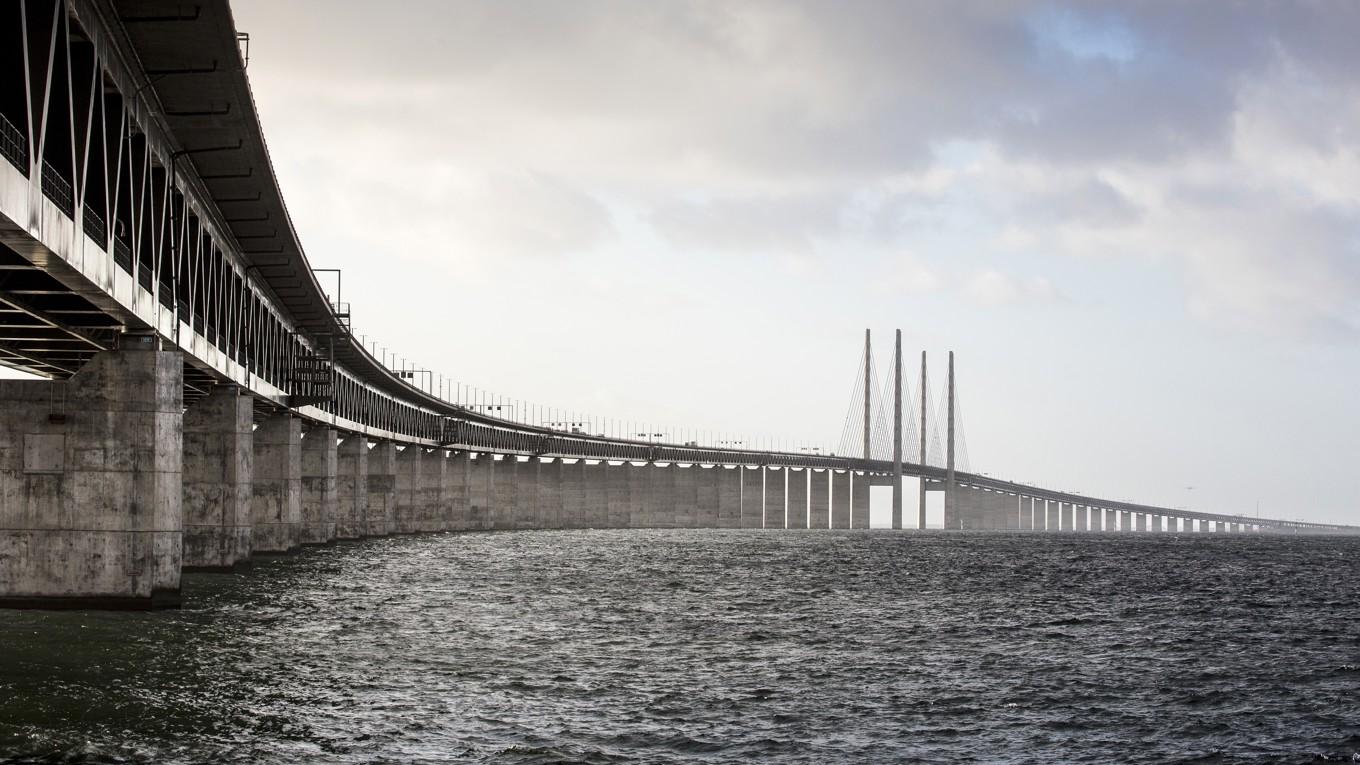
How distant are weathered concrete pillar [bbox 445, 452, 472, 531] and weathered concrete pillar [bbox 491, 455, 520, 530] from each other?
22.5m

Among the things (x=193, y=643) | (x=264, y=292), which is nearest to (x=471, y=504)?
(x=264, y=292)

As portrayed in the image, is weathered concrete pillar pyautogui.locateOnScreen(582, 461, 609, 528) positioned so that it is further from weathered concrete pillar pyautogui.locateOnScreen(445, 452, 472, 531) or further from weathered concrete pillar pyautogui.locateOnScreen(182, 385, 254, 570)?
weathered concrete pillar pyautogui.locateOnScreen(182, 385, 254, 570)

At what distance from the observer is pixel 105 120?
2916 centimetres

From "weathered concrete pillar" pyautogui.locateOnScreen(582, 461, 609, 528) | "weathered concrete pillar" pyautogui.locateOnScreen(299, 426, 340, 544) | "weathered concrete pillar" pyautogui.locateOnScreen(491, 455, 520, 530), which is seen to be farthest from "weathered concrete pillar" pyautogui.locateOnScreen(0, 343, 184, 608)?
"weathered concrete pillar" pyautogui.locateOnScreen(582, 461, 609, 528)

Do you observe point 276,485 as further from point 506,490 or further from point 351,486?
point 506,490

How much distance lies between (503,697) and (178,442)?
15.8 m

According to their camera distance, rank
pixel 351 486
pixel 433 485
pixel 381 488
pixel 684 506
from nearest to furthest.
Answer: pixel 351 486 < pixel 381 488 < pixel 433 485 < pixel 684 506

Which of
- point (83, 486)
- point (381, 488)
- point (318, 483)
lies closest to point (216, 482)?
point (83, 486)

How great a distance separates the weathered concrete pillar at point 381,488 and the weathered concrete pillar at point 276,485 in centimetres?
3788

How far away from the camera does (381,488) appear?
108m

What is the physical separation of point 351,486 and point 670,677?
73.3 meters

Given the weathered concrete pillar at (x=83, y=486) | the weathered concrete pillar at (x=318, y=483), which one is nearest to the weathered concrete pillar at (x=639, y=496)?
the weathered concrete pillar at (x=318, y=483)

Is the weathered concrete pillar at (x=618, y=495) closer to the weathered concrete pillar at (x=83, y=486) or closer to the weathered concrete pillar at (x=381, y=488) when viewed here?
the weathered concrete pillar at (x=381, y=488)

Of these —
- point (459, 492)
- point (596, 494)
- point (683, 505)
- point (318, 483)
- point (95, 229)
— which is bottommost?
point (683, 505)
